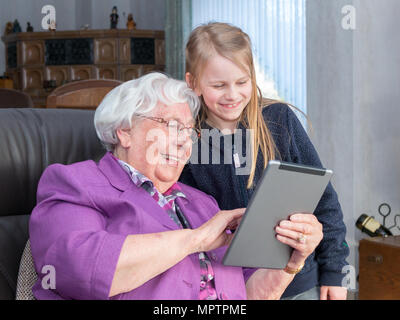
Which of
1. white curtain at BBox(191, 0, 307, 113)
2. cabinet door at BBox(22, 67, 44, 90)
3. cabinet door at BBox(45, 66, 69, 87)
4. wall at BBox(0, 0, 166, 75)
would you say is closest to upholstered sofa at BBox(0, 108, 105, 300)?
white curtain at BBox(191, 0, 307, 113)

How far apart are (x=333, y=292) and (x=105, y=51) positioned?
7.16 metres

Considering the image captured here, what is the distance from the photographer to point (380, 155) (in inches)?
121

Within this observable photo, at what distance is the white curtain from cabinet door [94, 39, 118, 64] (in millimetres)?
3158

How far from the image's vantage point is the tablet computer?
3.37 feet

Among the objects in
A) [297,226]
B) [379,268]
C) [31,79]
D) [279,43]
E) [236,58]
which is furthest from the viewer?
[31,79]

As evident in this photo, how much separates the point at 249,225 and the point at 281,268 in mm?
222

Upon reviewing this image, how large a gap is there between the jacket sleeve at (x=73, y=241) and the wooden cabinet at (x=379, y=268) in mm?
1895

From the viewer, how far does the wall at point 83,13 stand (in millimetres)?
9711

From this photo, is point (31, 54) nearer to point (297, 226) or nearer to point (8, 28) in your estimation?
point (8, 28)

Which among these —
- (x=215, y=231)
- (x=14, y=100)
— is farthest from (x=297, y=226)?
(x=14, y=100)

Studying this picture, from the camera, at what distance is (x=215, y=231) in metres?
1.14

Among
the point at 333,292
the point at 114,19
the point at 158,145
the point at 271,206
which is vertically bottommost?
the point at 333,292

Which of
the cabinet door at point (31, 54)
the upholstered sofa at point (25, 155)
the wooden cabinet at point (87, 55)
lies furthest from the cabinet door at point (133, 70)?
the upholstered sofa at point (25, 155)
